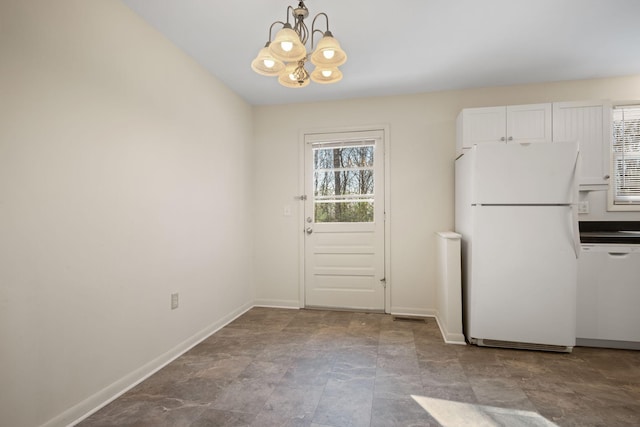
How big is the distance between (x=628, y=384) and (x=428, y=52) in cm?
283

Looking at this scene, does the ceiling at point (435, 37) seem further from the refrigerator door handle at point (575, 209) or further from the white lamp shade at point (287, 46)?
the refrigerator door handle at point (575, 209)

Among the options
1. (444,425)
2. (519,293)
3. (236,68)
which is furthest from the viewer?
(236,68)

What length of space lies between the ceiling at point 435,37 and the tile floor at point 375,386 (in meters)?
2.51

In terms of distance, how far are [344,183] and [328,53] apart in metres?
2.14

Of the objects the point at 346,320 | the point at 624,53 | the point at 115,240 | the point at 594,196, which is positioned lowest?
the point at 346,320

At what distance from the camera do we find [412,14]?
2.08m

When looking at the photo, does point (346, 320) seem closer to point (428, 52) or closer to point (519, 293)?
point (519, 293)

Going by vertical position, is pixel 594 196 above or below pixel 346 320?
above

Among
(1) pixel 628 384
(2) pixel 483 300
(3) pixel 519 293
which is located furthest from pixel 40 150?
(1) pixel 628 384

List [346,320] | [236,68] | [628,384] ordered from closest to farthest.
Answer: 1. [628,384]
2. [236,68]
3. [346,320]

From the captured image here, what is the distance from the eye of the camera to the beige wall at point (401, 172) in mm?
3383

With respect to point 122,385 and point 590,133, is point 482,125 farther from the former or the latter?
point 122,385

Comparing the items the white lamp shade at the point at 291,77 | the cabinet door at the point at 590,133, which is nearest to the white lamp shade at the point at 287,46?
the white lamp shade at the point at 291,77

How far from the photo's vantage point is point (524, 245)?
247 cm
